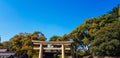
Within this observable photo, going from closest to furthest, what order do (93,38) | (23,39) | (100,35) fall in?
1. (100,35)
2. (93,38)
3. (23,39)

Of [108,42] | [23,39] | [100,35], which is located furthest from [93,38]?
[23,39]

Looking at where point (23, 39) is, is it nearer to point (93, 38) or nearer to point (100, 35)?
point (93, 38)

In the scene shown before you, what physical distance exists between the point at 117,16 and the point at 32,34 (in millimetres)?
13529

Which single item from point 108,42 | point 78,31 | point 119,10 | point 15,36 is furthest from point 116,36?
point 15,36

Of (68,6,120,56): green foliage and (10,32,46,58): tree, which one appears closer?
(68,6,120,56): green foliage

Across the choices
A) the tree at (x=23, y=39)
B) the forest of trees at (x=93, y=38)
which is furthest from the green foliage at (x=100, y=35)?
the tree at (x=23, y=39)

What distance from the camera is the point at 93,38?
89.6ft

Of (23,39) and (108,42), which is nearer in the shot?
(108,42)

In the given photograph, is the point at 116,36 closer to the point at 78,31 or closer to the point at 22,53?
the point at 78,31

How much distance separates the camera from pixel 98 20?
28.1 metres

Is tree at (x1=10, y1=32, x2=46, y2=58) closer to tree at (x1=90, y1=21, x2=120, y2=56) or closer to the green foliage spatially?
the green foliage

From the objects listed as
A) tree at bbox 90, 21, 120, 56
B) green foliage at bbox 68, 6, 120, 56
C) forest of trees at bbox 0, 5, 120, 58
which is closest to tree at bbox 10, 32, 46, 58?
forest of trees at bbox 0, 5, 120, 58

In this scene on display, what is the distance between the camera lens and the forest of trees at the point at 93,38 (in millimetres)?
22859

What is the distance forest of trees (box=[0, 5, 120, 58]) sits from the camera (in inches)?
900
